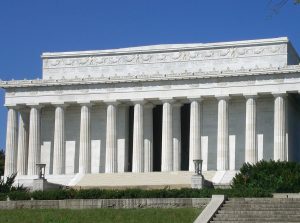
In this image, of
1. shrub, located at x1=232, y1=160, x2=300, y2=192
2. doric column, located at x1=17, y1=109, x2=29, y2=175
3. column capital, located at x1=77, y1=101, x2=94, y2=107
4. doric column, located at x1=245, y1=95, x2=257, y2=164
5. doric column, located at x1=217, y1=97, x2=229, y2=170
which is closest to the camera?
shrub, located at x1=232, y1=160, x2=300, y2=192

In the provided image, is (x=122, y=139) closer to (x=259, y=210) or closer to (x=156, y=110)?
(x=156, y=110)

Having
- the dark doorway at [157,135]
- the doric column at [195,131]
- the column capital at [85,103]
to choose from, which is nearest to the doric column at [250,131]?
the doric column at [195,131]

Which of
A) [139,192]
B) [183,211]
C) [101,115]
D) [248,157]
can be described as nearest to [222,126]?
[248,157]

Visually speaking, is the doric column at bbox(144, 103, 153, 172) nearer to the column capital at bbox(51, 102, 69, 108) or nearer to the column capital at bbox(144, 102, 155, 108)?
the column capital at bbox(144, 102, 155, 108)

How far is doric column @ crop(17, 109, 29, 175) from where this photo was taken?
101 m

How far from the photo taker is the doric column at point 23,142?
331 ft

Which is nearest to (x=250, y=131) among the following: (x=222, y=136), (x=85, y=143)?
(x=222, y=136)

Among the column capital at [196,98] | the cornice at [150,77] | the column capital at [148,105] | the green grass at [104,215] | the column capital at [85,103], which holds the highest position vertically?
the cornice at [150,77]

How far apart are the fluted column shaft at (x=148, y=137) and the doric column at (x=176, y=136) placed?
10.5ft

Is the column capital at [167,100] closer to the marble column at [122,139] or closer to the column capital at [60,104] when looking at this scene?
the marble column at [122,139]

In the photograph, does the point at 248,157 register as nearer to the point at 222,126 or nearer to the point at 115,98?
the point at 222,126

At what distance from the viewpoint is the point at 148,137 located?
98812 mm

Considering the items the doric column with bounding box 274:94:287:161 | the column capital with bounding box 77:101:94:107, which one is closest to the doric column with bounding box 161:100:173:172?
the column capital with bounding box 77:101:94:107

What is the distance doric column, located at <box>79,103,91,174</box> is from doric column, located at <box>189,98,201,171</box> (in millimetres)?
12781
